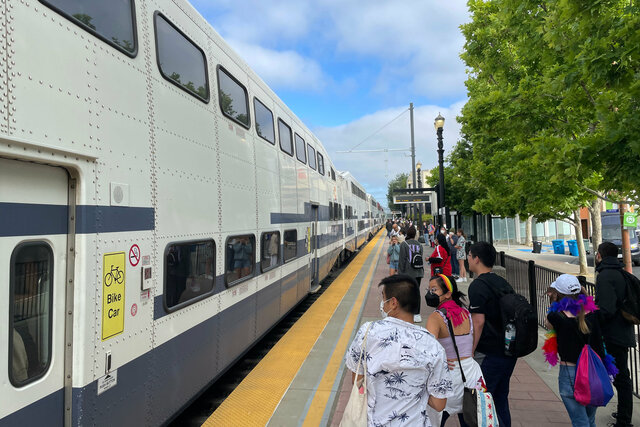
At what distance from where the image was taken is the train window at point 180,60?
376cm

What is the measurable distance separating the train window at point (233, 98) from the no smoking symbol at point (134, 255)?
2.32m

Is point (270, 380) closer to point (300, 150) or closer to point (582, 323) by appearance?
point (582, 323)

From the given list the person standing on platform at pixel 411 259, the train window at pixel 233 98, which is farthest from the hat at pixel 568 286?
the person standing on platform at pixel 411 259

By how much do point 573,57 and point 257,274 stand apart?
5.29 meters

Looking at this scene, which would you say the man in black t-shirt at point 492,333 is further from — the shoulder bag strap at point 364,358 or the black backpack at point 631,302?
the black backpack at point 631,302

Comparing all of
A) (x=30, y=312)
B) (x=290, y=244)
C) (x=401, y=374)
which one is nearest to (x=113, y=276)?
(x=30, y=312)

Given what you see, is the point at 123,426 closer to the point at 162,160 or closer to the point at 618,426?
the point at 162,160

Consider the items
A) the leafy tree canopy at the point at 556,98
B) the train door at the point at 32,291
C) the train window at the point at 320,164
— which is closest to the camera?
the train door at the point at 32,291

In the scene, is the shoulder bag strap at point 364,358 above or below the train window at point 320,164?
below

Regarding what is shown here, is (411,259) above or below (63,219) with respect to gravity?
below

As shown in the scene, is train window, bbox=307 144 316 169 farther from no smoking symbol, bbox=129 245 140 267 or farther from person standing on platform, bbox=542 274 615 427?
person standing on platform, bbox=542 274 615 427

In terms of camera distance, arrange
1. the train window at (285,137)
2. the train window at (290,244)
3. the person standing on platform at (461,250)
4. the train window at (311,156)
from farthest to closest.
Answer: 1. the person standing on platform at (461,250)
2. the train window at (311,156)
3. the train window at (285,137)
4. the train window at (290,244)

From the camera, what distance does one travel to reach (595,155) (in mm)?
5227

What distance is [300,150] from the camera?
31.8 feet
